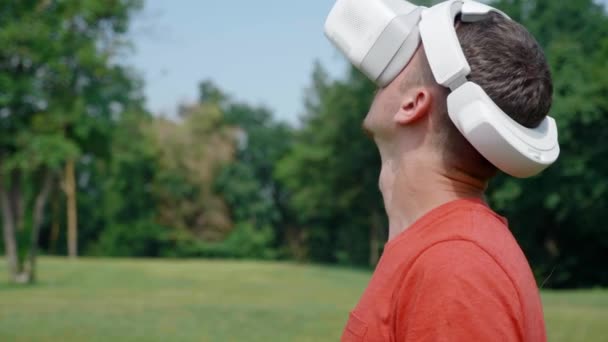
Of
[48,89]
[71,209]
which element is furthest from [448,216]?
[71,209]

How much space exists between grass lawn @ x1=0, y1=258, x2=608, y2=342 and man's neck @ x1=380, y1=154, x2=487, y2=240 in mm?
12276

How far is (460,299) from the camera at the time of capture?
1410 millimetres

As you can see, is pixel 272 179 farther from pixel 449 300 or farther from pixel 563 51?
pixel 449 300

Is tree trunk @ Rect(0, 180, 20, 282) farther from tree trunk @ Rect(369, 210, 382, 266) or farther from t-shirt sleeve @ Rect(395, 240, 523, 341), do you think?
tree trunk @ Rect(369, 210, 382, 266)

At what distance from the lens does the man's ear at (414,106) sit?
1.70 metres

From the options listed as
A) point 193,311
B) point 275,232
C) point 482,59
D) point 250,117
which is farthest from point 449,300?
point 250,117

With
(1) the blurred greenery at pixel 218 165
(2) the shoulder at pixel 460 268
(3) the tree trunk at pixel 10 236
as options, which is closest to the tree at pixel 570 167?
(1) the blurred greenery at pixel 218 165

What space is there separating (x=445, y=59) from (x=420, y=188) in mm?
289

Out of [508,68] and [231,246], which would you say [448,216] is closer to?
[508,68]

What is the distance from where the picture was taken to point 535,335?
5.21 ft

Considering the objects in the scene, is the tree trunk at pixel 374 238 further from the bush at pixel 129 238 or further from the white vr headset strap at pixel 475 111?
the white vr headset strap at pixel 475 111

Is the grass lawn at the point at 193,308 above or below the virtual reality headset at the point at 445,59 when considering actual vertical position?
below

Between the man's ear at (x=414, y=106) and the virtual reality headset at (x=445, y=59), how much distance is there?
6cm

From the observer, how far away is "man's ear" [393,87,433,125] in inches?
66.9
